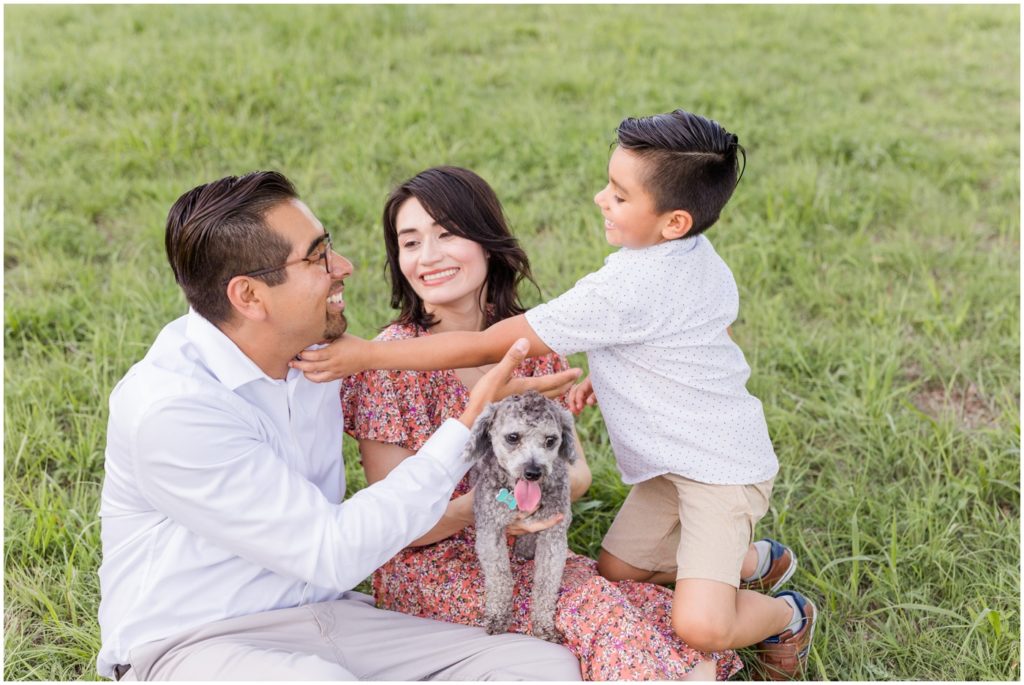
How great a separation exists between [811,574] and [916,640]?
0.49m

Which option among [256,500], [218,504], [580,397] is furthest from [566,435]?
[218,504]

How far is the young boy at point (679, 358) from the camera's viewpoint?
3.26 m

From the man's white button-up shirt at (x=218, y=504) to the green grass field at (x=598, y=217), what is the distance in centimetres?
85

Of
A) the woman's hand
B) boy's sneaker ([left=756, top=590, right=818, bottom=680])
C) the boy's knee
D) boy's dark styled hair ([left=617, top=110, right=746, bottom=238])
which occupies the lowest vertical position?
boy's sneaker ([left=756, top=590, right=818, bottom=680])

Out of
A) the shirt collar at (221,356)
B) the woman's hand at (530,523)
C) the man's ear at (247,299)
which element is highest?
the man's ear at (247,299)

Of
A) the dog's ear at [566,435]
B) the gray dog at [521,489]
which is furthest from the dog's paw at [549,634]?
the dog's ear at [566,435]

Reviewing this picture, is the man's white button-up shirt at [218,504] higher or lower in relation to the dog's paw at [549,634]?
higher

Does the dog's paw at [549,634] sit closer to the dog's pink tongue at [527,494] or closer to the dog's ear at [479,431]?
the dog's pink tongue at [527,494]

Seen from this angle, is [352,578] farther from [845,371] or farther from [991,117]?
[991,117]

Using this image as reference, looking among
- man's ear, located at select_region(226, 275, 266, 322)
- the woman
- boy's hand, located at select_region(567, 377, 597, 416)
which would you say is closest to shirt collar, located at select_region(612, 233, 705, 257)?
the woman

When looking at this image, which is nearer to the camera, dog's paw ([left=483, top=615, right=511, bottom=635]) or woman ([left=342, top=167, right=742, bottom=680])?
dog's paw ([left=483, top=615, right=511, bottom=635])

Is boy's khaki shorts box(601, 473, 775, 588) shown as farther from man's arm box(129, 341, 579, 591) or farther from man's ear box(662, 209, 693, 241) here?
man's arm box(129, 341, 579, 591)

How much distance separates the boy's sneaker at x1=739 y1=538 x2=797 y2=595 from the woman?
56 cm

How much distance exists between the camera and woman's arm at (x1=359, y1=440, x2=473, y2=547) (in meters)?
3.45
